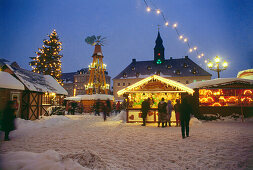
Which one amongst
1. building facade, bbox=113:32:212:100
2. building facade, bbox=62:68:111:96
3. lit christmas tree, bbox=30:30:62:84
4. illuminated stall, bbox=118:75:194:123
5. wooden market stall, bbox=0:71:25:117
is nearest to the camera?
wooden market stall, bbox=0:71:25:117

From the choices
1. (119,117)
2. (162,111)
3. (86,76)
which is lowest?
(119,117)

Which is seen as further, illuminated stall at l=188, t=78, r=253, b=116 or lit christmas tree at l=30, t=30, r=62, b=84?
lit christmas tree at l=30, t=30, r=62, b=84

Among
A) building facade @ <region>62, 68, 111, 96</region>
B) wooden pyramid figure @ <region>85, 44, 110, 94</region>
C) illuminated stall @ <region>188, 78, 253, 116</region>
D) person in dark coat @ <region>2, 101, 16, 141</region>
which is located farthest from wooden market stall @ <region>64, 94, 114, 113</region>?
building facade @ <region>62, 68, 111, 96</region>

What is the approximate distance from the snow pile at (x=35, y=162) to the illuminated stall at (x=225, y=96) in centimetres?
1396

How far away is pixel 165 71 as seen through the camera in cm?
4988

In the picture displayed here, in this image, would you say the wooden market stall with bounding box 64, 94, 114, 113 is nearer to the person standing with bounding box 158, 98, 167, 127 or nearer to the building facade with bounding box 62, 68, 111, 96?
the person standing with bounding box 158, 98, 167, 127

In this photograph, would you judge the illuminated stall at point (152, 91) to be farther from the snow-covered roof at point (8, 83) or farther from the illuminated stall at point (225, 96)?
the snow-covered roof at point (8, 83)

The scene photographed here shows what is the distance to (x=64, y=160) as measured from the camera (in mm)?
3016

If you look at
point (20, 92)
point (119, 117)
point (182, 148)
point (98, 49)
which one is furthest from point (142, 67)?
point (182, 148)

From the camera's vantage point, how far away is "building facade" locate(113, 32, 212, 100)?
46569mm

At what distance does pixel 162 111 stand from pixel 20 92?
36.7 feet

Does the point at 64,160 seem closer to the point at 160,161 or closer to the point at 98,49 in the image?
the point at 160,161

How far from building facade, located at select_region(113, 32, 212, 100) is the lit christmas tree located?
24.5m

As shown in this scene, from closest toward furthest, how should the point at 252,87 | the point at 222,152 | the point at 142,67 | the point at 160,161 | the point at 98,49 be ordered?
the point at 160,161 < the point at 222,152 < the point at 252,87 < the point at 98,49 < the point at 142,67
